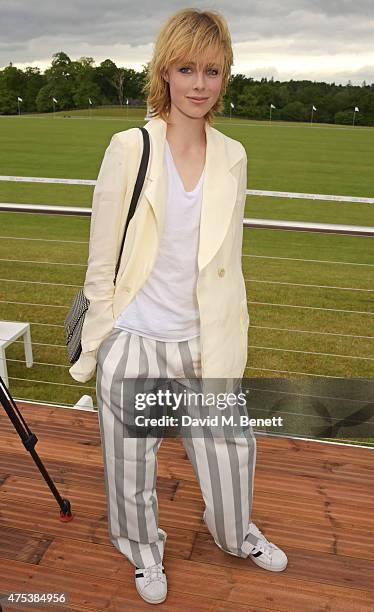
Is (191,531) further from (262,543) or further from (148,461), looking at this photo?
(148,461)

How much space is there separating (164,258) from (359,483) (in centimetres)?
130

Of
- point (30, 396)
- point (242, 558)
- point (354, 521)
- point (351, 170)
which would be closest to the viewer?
point (242, 558)

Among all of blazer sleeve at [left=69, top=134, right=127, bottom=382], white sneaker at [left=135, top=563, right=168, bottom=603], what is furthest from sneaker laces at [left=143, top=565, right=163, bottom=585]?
blazer sleeve at [left=69, top=134, right=127, bottom=382]

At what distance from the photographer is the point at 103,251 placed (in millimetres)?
1407

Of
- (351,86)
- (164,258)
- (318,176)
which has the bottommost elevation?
(318,176)

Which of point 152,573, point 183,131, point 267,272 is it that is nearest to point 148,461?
point 152,573

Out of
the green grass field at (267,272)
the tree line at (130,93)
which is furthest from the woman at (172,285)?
the tree line at (130,93)

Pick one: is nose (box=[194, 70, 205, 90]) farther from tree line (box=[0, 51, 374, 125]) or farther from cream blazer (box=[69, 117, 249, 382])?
tree line (box=[0, 51, 374, 125])

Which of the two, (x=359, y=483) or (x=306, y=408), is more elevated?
(x=359, y=483)

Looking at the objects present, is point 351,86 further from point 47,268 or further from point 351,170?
point 47,268

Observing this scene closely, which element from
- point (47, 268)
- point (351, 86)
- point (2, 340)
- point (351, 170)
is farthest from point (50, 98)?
point (2, 340)

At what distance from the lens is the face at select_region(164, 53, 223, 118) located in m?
1.31

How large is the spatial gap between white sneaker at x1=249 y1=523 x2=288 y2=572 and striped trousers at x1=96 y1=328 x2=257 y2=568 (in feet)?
0.08

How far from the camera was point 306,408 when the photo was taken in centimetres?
336
